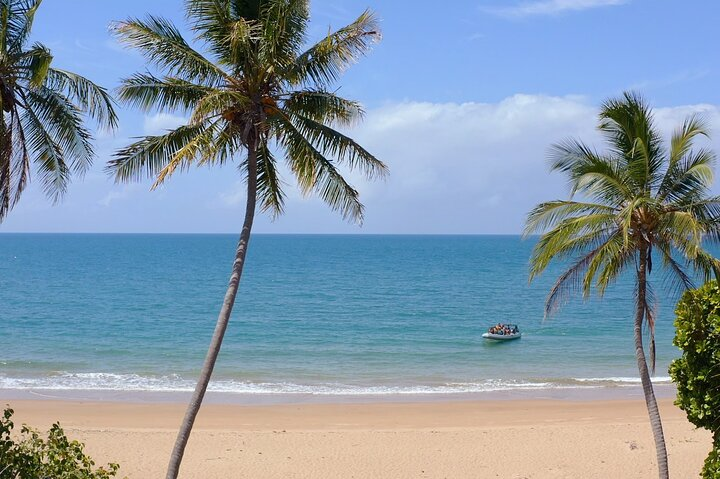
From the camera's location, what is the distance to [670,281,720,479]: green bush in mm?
8438

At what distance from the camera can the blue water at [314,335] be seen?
29625 mm

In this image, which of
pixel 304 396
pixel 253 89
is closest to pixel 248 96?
pixel 253 89

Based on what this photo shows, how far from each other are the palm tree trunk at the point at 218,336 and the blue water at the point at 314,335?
6650 millimetres

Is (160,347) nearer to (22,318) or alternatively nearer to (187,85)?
(22,318)

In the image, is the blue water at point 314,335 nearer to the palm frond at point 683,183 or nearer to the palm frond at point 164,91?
the palm frond at point 683,183

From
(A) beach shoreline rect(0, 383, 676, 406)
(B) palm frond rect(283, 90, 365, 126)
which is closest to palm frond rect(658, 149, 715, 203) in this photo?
(B) palm frond rect(283, 90, 365, 126)

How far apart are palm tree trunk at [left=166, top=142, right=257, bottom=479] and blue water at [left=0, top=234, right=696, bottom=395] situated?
6650mm

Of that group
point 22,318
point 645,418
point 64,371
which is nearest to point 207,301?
point 22,318

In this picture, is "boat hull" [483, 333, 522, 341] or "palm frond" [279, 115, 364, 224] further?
"boat hull" [483, 333, 522, 341]


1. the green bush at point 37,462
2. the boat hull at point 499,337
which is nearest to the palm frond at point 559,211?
the green bush at point 37,462

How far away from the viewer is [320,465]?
53.0ft

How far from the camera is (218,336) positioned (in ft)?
35.4

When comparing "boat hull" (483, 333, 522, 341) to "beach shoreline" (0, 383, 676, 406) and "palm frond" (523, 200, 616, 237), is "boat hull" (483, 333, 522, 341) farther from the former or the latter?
"palm frond" (523, 200, 616, 237)

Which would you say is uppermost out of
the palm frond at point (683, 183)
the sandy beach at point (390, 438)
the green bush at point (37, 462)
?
the palm frond at point (683, 183)
